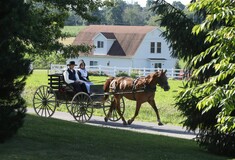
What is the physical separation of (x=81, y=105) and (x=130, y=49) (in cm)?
5106

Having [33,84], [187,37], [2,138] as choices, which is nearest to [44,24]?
[187,37]

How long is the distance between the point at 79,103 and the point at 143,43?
5185 cm

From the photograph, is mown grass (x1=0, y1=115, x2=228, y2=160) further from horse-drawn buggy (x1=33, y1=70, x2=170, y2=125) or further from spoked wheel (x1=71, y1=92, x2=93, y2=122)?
horse-drawn buggy (x1=33, y1=70, x2=170, y2=125)

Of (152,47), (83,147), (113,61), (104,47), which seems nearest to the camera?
(83,147)

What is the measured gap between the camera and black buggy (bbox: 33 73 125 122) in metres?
20.8

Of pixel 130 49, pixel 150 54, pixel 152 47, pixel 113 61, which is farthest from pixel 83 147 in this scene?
pixel 152 47

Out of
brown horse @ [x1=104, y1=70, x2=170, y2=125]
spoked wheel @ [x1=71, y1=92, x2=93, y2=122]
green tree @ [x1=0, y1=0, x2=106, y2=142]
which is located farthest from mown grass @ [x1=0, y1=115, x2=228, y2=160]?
brown horse @ [x1=104, y1=70, x2=170, y2=125]

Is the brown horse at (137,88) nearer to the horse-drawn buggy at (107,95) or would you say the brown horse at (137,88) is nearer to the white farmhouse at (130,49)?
the horse-drawn buggy at (107,95)

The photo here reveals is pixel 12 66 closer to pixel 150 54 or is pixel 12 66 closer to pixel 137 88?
pixel 137 88

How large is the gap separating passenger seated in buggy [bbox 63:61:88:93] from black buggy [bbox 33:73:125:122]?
201 millimetres

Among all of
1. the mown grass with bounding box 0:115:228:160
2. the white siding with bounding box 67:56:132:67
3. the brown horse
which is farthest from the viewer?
the white siding with bounding box 67:56:132:67

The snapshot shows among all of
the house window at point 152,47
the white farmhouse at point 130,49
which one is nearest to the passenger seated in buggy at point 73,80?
the white farmhouse at point 130,49

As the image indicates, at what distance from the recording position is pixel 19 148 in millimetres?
10672

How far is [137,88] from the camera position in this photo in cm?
2120
